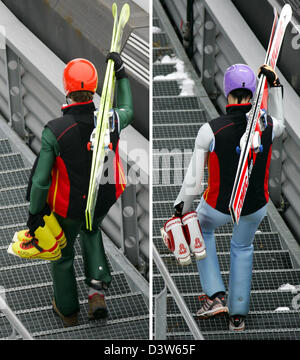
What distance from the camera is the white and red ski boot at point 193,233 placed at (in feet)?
19.9

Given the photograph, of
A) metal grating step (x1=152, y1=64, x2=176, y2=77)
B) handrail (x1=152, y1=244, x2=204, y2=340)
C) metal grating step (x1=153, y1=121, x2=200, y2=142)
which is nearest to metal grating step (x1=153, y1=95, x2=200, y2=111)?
metal grating step (x1=153, y1=121, x2=200, y2=142)

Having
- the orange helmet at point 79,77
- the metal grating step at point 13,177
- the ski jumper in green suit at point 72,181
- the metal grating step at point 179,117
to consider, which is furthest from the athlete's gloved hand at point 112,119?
the metal grating step at point 179,117

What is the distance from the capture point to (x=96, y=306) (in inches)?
255

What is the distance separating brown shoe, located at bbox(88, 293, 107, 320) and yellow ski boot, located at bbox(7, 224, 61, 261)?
47 cm

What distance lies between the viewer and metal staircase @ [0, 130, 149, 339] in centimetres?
647

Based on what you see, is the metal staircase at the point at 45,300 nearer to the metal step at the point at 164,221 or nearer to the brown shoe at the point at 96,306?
the brown shoe at the point at 96,306

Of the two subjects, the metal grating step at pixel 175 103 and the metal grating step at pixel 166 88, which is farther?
the metal grating step at pixel 166 88

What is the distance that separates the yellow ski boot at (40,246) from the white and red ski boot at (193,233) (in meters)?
0.75

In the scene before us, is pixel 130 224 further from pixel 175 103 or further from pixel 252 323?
pixel 175 103

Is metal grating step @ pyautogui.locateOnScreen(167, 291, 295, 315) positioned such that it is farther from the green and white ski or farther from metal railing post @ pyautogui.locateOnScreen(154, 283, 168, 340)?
the green and white ski

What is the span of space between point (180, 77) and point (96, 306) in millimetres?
2925

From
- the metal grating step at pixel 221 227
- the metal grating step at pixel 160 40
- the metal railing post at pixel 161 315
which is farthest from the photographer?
the metal grating step at pixel 160 40

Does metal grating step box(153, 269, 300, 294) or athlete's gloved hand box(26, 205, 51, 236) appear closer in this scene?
athlete's gloved hand box(26, 205, 51, 236)

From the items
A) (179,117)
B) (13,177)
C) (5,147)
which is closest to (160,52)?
(179,117)
